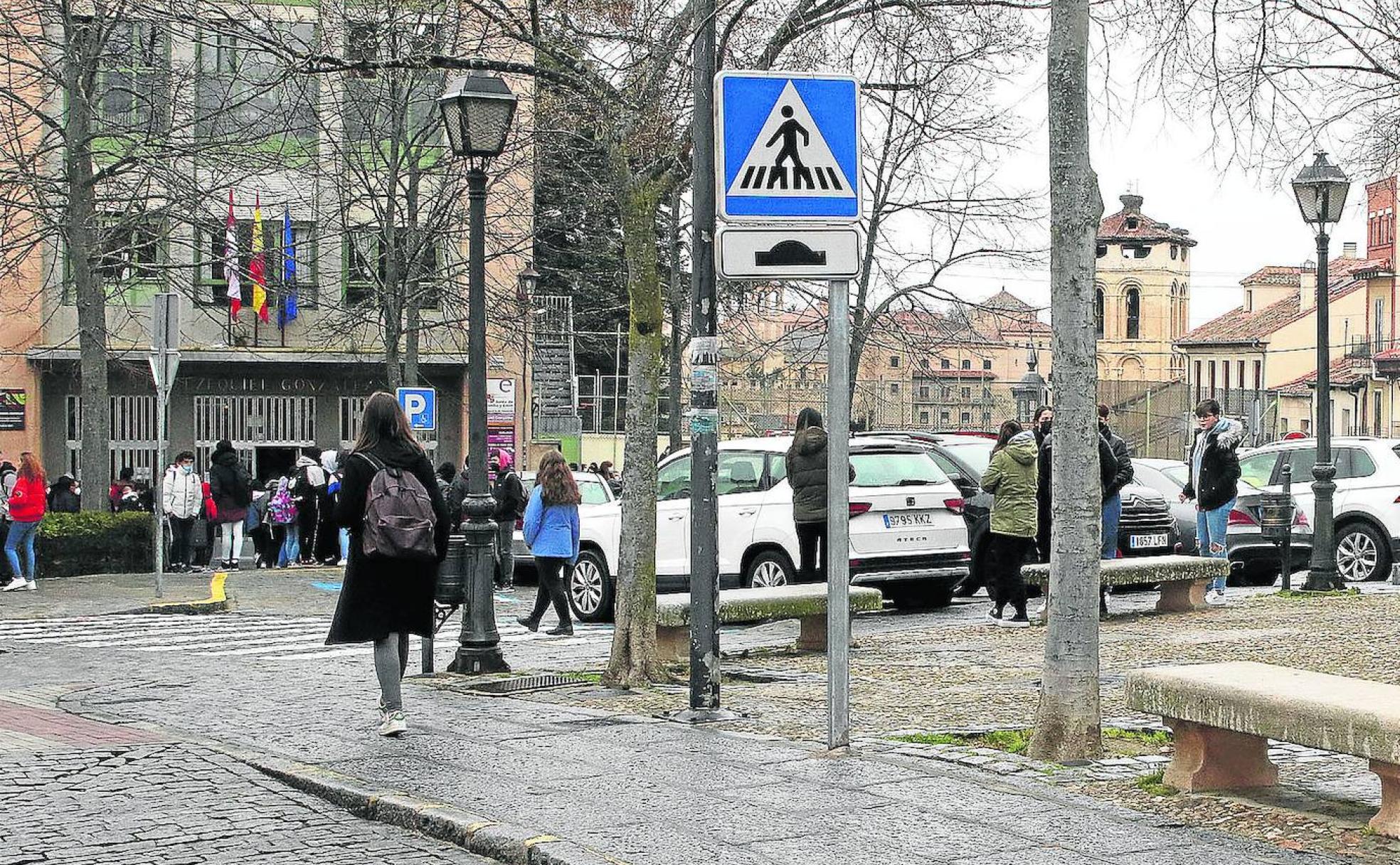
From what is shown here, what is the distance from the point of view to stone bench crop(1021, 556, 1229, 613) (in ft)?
52.3

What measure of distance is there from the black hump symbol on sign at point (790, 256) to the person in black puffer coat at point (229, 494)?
19.8 m

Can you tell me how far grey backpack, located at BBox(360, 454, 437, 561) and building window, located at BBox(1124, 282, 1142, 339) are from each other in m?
135

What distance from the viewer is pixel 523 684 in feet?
40.6

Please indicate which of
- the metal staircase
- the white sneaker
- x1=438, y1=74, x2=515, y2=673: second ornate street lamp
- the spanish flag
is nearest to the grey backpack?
the white sneaker

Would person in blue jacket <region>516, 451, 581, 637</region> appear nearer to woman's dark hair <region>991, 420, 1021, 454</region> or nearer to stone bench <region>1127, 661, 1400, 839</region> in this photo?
woman's dark hair <region>991, 420, 1021, 454</region>

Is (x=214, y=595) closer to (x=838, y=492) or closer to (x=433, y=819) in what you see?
(x=838, y=492)

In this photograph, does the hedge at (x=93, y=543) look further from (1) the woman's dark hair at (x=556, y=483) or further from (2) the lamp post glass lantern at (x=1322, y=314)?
(2) the lamp post glass lantern at (x=1322, y=314)

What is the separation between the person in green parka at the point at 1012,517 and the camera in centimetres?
1644

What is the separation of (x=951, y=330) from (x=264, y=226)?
47.1ft

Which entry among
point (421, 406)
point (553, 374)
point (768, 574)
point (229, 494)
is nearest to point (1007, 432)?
point (768, 574)

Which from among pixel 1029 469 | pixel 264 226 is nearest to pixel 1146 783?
pixel 1029 469

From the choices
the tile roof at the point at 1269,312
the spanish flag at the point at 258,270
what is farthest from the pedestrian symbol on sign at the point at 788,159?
the tile roof at the point at 1269,312

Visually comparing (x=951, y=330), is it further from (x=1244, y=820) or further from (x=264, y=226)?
(x=1244, y=820)

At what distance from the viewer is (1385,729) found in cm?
654
